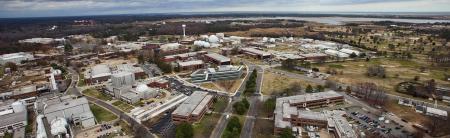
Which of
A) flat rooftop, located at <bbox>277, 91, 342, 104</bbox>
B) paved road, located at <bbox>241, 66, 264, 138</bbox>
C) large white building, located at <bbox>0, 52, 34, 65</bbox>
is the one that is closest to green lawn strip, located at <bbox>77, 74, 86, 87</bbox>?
large white building, located at <bbox>0, 52, 34, 65</bbox>

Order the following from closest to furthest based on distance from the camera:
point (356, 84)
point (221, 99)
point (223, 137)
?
1. point (223, 137)
2. point (221, 99)
3. point (356, 84)

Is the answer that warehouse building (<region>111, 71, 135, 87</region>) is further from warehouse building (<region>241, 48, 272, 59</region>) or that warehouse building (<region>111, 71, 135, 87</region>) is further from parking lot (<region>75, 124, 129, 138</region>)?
warehouse building (<region>241, 48, 272, 59</region>)

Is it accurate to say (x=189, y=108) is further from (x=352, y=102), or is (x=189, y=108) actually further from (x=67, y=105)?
A: (x=352, y=102)

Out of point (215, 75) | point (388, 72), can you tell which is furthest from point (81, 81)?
point (388, 72)

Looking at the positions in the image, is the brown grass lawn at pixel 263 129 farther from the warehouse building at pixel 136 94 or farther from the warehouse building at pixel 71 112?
the warehouse building at pixel 71 112

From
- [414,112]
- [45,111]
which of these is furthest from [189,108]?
[414,112]

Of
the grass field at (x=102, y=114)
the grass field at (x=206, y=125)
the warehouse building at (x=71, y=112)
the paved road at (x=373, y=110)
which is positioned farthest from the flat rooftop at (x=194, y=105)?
the paved road at (x=373, y=110)
